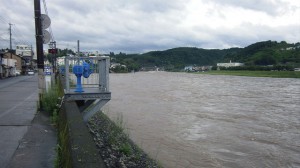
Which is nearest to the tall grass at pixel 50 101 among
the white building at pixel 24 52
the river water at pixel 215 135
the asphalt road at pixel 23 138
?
the asphalt road at pixel 23 138

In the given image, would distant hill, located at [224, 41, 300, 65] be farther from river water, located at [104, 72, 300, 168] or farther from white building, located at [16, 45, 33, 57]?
river water, located at [104, 72, 300, 168]

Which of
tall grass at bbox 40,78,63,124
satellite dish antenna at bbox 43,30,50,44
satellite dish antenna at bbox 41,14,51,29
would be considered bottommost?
tall grass at bbox 40,78,63,124

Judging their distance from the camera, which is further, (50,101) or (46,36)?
(46,36)

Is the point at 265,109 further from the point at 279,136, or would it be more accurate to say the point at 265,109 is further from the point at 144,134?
the point at 144,134

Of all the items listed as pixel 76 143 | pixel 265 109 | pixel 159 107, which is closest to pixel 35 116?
pixel 76 143

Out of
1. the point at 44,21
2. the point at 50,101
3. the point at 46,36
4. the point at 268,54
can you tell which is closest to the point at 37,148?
the point at 50,101

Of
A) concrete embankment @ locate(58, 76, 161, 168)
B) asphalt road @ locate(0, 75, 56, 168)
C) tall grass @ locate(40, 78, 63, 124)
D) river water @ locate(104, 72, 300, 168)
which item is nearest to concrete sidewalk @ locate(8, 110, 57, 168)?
asphalt road @ locate(0, 75, 56, 168)

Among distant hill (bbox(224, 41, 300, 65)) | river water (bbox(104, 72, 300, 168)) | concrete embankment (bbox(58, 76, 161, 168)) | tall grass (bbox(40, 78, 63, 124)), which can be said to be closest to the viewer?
concrete embankment (bbox(58, 76, 161, 168))

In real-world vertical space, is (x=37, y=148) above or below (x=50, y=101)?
below

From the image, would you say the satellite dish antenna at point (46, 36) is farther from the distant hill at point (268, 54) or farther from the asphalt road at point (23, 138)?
the distant hill at point (268, 54)

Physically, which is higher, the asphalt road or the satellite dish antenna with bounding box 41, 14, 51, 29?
the satellite dish antenna with bounding box 41, 14, 51, 29

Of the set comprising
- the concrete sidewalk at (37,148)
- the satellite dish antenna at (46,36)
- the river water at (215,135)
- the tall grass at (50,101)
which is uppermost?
the satellite dish antenna at (46,36)

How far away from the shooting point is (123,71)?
123125mm

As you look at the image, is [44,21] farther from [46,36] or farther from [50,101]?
[50,101]
